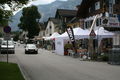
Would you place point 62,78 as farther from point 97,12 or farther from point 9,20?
point 97,12

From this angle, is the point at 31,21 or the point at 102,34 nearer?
the point at 102,34

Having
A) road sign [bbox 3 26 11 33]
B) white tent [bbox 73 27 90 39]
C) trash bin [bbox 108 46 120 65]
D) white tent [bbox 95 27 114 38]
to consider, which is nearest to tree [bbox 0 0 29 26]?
road sign [bbox 3 26 11 33]

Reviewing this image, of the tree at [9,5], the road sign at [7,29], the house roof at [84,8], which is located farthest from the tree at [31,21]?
the tree at [9,5]

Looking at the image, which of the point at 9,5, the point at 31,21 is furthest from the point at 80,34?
the point at 31,21

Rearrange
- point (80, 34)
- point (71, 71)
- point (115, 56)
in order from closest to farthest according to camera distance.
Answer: point (71, 71) < point (115, 56) < point (80, 34)

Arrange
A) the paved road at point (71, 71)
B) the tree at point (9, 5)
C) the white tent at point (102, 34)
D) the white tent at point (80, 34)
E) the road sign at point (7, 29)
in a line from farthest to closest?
the white tent at point (80, 34)
the white tent at point (102, 34)
the road sign at point (7, 29)
the tree at point (9, 5)
the paved road at point (71, 71)

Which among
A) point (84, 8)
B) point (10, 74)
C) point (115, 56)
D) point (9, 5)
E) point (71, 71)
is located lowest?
point (71, 71)

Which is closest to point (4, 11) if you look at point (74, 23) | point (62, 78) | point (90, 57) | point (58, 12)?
point (62, 78)

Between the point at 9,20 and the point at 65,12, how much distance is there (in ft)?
183

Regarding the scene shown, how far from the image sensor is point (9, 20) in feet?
66.3

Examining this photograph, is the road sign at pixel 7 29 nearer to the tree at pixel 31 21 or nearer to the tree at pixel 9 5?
the tree at pixel 9 5

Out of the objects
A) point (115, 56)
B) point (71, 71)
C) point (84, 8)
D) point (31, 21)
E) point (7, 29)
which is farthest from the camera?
point (31, 21)

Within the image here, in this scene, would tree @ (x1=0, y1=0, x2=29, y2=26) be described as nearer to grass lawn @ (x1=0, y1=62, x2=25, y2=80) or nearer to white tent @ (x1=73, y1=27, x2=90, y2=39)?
grass lawn @ (x1=0, y1=62, x2=25, y2=80)

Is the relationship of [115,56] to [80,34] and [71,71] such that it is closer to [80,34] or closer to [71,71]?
[71,71]
